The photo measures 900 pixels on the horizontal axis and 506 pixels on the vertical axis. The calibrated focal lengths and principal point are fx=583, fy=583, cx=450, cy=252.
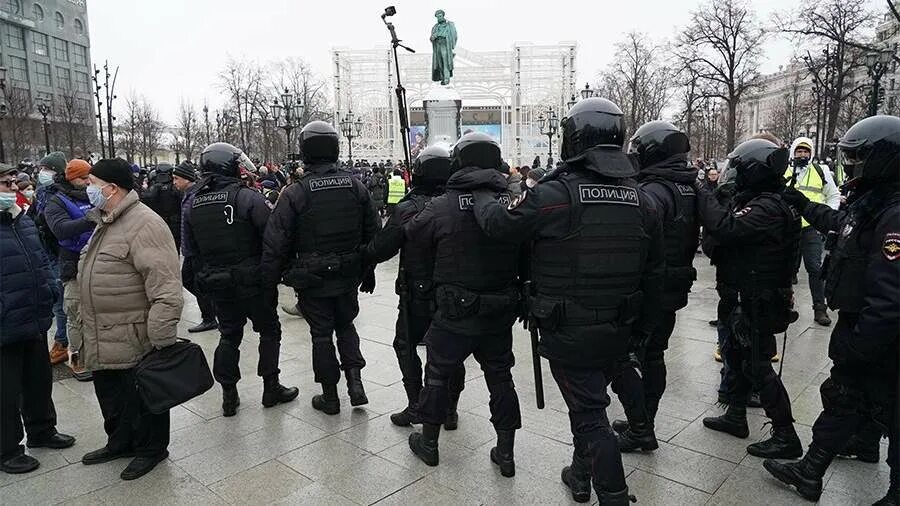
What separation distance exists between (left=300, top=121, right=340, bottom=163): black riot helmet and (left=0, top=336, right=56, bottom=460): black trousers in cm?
240

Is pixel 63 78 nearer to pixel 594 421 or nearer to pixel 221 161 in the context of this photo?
pixel 221 161

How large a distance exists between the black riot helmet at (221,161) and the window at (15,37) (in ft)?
270

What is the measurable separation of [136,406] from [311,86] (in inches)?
2068

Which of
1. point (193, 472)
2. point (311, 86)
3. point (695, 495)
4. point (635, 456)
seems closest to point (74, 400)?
point (193, 472)

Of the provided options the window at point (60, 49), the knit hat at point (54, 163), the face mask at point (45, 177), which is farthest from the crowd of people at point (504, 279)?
the window at point (60, 49)

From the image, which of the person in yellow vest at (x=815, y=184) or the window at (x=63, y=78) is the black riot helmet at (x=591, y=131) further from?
the window at (x=63, y=78)

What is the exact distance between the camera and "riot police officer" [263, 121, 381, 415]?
4.59m

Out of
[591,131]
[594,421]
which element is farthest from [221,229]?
[594,421]

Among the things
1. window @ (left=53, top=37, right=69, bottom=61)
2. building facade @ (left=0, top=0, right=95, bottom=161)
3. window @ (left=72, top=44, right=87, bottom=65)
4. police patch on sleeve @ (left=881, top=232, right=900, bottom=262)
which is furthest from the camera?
window @ (left=72, top=44, right=87, bottom=65)

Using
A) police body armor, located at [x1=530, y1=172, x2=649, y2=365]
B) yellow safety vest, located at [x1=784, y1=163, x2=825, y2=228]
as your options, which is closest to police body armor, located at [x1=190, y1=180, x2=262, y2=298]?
police body armor, located at [x1=530, y1=172, x2=649, y2=365]

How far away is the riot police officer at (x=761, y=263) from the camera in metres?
3.94

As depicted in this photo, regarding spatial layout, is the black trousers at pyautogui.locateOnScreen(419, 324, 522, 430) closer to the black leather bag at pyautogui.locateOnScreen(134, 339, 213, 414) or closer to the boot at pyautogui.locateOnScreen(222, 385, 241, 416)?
the black leather bag at pyautogui.locateOnScreen(134, 339, 213, 414)

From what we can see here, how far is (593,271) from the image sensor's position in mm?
3064

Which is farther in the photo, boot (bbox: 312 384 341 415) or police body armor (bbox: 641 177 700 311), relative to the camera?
boot (bbox: 312 384 341 415)
